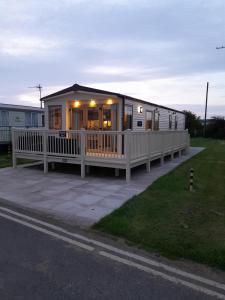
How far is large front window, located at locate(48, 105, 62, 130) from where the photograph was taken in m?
12.2

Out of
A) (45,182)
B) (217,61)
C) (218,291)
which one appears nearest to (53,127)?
(45,182)

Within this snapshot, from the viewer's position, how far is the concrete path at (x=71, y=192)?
536 centimetres

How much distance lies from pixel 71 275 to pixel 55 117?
992 cm

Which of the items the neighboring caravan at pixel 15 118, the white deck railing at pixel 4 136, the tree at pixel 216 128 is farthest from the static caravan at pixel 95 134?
the tree at pixel 216 128

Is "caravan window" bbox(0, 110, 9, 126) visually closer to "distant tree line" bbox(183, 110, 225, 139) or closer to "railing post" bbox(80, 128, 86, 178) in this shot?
"railing post" bbox(80, 128, 86, 178)

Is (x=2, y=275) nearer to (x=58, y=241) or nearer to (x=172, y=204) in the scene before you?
(x=58, y=241)

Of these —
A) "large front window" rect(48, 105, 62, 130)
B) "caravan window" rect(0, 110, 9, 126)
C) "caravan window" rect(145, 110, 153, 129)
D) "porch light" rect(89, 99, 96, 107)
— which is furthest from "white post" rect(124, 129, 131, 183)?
"caravan window" rect(0, 110, 9, 126)

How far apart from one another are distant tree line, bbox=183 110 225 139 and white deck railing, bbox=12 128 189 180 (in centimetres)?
3328

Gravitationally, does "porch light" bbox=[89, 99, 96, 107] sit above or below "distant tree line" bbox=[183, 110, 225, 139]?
above

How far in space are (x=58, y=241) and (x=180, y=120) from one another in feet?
63.9

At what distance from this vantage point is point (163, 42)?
15391 mm

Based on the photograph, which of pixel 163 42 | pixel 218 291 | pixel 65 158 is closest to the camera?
pixel 218 291

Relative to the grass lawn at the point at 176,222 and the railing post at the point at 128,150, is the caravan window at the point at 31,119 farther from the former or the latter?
the grass lawn at the point at 176,222

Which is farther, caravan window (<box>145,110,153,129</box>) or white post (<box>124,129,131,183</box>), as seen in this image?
caravan window (<box>145,110,153,129</box>)
